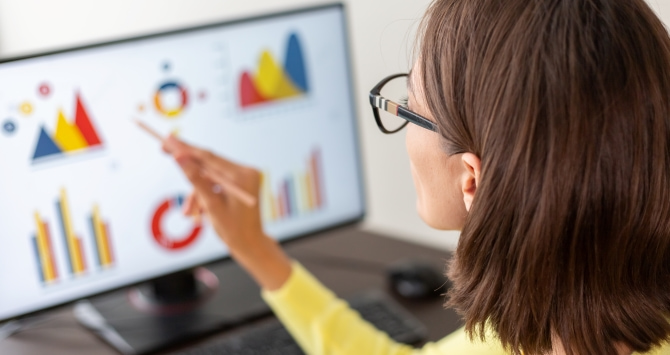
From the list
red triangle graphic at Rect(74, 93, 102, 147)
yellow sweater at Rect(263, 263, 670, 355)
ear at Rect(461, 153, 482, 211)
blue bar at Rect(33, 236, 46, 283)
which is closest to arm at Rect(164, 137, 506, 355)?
yellow sweater at Rect(263, 263, 670, 355)

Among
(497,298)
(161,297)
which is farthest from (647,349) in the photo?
(161,297)

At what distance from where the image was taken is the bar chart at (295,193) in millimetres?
1197

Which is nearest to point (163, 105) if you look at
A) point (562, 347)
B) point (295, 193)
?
point (295, 193)

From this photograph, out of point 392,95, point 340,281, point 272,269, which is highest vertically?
point 392,95

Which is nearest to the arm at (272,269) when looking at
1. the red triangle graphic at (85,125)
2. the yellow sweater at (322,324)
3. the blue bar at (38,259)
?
the yellow sweater at (322,324)

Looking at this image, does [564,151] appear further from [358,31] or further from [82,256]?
[358,31]

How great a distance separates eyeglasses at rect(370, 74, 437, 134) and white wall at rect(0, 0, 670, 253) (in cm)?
40

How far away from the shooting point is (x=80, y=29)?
5.42ft

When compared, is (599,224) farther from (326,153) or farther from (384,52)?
(384,52)

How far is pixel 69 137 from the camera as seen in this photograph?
3.34 feet

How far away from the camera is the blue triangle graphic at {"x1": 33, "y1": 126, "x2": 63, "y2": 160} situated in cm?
100

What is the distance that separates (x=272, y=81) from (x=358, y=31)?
361mm

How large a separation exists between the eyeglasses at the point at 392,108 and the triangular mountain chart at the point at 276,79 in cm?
27

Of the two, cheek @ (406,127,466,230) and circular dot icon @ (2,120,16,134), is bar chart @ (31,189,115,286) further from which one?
cheek @ (406,127,466,230)
